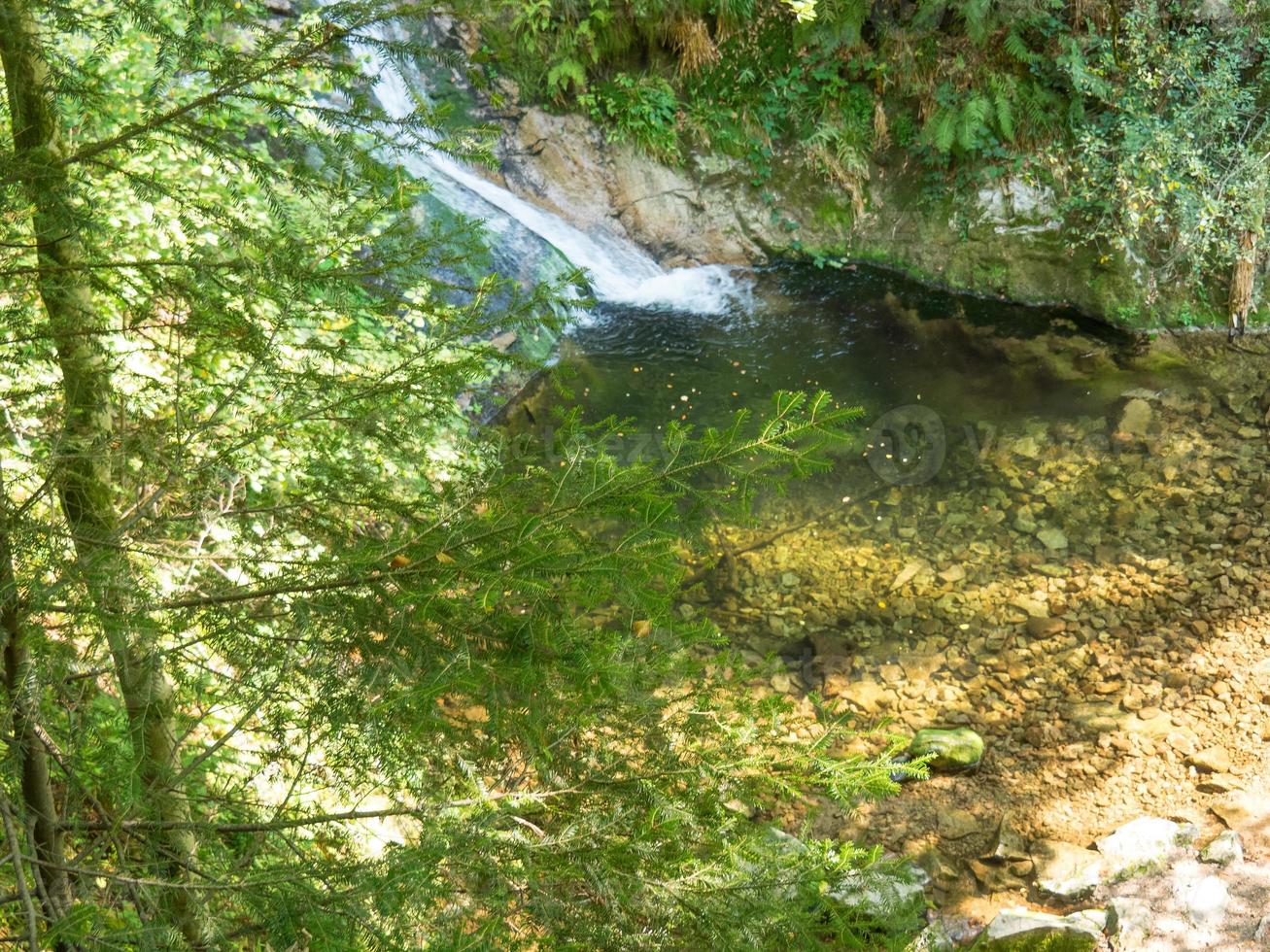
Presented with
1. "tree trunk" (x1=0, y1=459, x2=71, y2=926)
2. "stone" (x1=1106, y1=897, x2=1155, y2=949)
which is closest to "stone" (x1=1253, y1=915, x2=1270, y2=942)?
"stone" (x1=1106, y1=897, x2=1155, y2=949)

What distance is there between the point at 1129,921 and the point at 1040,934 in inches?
15.3

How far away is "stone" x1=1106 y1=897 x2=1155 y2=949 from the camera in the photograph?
3.72 metres

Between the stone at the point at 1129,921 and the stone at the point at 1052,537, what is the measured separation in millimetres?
2835

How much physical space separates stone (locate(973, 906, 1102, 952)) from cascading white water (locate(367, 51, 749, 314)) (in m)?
6.57

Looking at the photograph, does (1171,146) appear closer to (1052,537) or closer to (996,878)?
(1052,537)

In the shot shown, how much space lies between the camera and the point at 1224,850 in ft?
13.4

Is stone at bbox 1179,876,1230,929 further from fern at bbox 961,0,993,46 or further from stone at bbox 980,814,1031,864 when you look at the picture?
fern at bbox 961,0,993,46

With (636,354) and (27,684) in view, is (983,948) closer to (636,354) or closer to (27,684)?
(27,684)

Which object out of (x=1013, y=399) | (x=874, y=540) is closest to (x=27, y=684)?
(x=874, y=540)

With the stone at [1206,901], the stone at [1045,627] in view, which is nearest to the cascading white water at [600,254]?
the stone at [1045,627]

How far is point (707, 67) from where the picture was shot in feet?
32.3

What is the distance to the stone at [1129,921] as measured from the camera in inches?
146

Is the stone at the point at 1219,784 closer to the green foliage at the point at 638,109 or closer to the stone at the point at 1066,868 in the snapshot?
the stone at the point at 1066,868

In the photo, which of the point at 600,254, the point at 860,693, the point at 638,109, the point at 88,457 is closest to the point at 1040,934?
the point at 860,693
